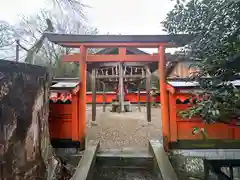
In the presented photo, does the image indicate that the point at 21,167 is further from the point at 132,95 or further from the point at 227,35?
the point at 132,95

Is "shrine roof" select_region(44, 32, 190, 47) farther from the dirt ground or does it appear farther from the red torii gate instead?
the dirt ground

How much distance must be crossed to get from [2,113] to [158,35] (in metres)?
2.90

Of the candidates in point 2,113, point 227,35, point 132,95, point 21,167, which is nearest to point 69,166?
point 21,167

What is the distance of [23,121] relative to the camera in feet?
6.77

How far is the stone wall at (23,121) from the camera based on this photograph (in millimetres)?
1777

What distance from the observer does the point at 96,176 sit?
10.7ft

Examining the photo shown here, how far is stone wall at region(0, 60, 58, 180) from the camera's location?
5.83 ft

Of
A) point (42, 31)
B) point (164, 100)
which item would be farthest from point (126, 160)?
point (42, 31)

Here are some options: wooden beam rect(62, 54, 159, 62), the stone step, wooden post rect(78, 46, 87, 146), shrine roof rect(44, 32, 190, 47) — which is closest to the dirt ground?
the stone step

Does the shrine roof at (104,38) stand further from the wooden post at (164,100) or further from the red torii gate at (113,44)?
the wooden post at (164,100)

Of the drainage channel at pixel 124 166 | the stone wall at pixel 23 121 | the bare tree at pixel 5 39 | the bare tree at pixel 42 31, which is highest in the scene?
the bare tree at pixel 42 31

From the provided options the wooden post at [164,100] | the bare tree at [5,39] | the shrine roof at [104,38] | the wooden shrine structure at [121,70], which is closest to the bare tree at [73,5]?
the shrine roof at [104,38]

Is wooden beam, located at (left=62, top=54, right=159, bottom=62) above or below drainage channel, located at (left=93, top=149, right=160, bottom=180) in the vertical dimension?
above

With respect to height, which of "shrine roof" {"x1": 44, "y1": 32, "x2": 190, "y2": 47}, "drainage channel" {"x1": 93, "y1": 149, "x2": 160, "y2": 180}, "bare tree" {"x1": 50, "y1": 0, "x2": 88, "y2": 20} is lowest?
"drainage channel" {"x1": 93, "y1": 149, "x2": 160, "y2": 180}
